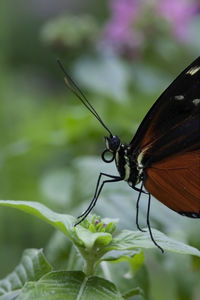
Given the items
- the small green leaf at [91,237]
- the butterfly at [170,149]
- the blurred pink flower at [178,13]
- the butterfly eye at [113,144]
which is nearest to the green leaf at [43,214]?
the small green leaf at [91,237]

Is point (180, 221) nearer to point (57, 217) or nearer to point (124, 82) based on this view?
point (57, 217)

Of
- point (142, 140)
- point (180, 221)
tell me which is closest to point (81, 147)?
point (180, 221)

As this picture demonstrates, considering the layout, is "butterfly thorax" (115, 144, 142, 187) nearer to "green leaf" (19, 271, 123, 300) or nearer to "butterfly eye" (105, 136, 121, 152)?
"butterfly eye" (105, 136, 121, 152)

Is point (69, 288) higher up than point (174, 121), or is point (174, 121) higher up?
point (174, 121)

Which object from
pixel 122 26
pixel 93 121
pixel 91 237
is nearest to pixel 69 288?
pixel 91 237

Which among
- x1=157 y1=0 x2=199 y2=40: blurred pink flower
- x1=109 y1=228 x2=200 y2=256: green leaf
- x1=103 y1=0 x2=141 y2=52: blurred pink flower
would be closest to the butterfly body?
x1=109 y1=228 x2=200 y2=256: green leaf

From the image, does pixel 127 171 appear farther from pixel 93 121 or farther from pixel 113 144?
pixel 93 121
